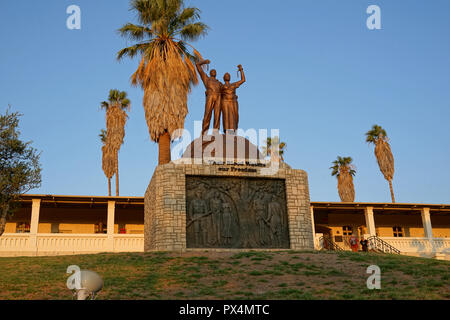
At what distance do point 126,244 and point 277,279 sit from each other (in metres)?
12.9

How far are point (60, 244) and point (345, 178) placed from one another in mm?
25341

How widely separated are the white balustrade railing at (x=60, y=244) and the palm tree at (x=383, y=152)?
21918 mm

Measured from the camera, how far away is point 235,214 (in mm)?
15867

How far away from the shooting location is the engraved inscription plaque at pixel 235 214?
611 inches

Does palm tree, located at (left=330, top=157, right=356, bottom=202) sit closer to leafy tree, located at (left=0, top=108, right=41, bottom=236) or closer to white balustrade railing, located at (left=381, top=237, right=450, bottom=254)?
white balustrade railing, located at (left=381, top=237, right=450, bottom=254)

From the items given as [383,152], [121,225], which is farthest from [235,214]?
[383,152]

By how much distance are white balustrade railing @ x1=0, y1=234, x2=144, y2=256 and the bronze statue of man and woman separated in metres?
7.54

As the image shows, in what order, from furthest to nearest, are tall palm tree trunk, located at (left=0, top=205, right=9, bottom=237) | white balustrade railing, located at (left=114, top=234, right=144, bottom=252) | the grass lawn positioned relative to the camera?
white balustrade railing, located at (left=114, top=234, right=144, bottom=252) → tall palm tree trunk, located at (left=0, top=205, right=9, bottom=237) → the grass lawn

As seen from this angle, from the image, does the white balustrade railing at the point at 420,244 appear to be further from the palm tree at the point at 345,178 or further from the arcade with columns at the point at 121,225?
the palm tree at the point at 345,178

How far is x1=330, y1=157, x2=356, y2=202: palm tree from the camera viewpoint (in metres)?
38.8

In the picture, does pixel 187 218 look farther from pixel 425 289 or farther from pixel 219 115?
pixel 425 289

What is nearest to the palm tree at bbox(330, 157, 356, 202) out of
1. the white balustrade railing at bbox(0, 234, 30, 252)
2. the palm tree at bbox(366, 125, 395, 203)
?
the palm tree at bbox(366, 125, 395, 203)

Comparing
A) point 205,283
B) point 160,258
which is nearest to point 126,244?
point 160,258
